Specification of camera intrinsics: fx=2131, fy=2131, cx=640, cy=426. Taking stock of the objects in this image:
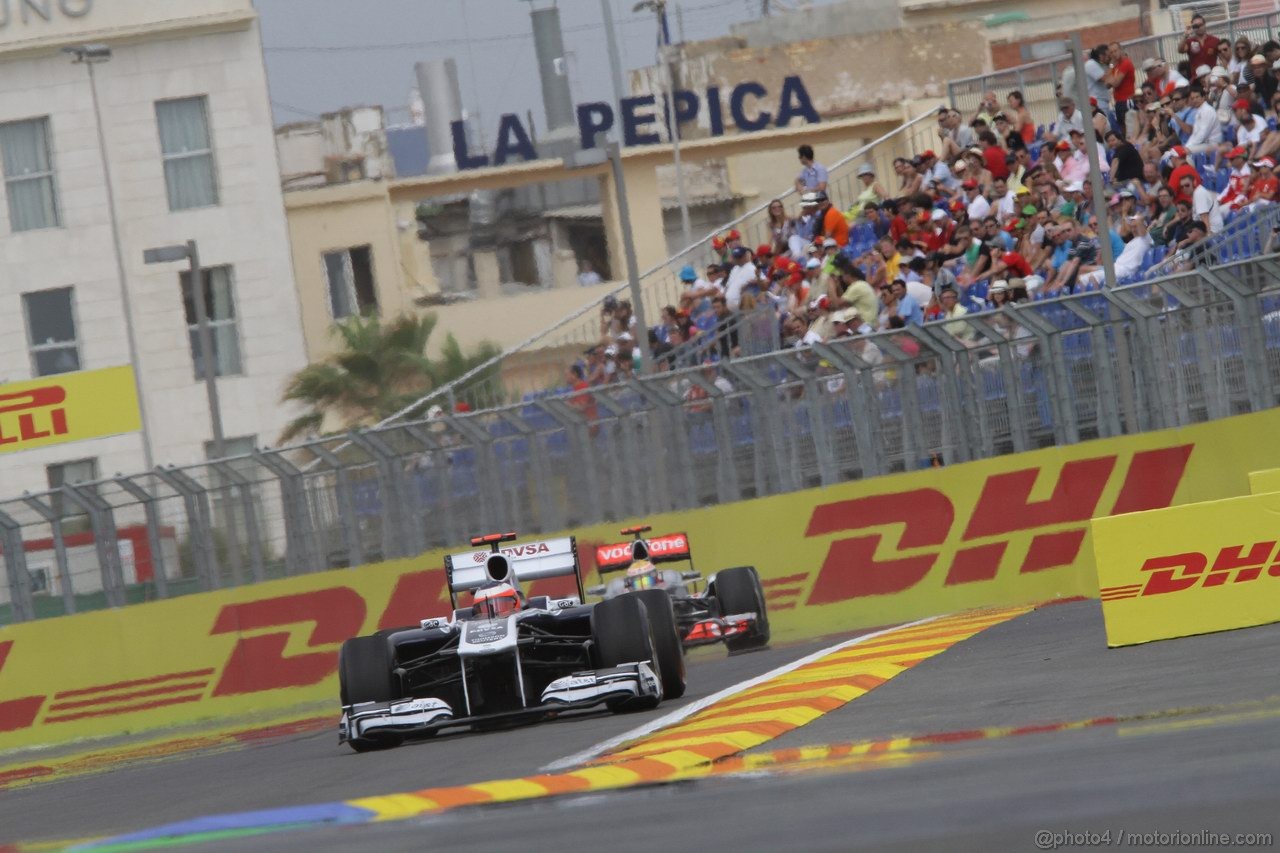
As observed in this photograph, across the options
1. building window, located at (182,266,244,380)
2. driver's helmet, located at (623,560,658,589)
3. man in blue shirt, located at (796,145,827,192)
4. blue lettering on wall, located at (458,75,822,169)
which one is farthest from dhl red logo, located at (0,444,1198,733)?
blue lettering on wall, located at (458,75,822,169)

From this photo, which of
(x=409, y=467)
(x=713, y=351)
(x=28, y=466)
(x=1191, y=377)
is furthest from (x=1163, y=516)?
(x=28, y=466)

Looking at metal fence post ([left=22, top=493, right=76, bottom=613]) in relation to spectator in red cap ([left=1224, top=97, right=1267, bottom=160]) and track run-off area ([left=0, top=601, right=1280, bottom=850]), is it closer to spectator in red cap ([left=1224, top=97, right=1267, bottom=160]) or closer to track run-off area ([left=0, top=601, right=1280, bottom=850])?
track run-off area ([left=0, top=601, right=1280, bottom=850])

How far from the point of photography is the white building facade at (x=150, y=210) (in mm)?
37906

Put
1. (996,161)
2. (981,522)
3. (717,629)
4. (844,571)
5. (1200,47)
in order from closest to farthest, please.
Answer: (717,629) < (981,522) < (844,571) < (1200,47) < (996,161)

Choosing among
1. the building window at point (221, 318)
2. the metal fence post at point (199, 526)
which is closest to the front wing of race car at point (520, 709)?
the metal fence post at point (199, 526)

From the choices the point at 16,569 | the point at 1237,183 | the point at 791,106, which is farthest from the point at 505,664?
the point at 791,106

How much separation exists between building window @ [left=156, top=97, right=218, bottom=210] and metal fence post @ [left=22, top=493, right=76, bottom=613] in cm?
2014

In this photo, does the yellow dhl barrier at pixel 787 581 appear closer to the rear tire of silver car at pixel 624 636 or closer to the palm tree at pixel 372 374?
the rear tire of silver car at pixel 624 636

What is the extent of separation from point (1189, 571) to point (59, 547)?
412 inches

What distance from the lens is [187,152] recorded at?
126 feet

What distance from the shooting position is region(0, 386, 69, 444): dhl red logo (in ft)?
69.5

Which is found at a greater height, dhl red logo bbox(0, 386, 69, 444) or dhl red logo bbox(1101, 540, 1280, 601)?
dhl red logo bbox(0, 386, 69, 444)

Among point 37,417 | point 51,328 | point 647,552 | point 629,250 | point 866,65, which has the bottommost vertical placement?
point 647,552

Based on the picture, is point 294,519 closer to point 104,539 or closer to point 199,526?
point 199,526
